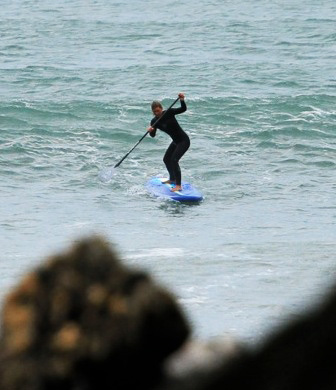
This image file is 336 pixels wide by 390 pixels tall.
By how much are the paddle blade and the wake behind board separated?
1179mm

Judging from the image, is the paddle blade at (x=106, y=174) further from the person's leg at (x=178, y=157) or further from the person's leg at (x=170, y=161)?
the person's leg at (x=178, y=157)

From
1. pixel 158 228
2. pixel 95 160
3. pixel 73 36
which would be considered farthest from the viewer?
pixel 73 36

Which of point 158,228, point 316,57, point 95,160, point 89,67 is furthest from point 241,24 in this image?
point 158,228

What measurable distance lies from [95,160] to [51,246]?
7.69 metres

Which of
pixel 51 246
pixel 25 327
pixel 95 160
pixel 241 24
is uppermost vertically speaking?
pixel 25 327

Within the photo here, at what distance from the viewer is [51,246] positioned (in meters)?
17.9

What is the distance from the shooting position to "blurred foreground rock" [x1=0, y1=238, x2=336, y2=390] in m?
1.73

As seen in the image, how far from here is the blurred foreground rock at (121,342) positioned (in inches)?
68.2

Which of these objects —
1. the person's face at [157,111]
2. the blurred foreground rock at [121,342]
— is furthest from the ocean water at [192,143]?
the person's face at [157,111]

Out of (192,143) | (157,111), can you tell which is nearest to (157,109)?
(157,111)

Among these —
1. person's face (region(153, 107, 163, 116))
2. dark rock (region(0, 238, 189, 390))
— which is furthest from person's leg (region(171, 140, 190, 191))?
dark rock (region(0, 238, 189, 390))

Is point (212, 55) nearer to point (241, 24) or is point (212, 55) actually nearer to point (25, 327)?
point (241, 24)

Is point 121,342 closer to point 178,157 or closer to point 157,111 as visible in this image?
point 157,111

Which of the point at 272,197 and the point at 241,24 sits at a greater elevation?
the point at 272,197
